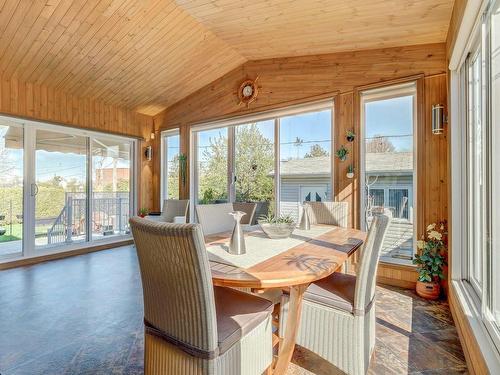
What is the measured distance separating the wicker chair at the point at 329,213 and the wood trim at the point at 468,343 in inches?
43.9

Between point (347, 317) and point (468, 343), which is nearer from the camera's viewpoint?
point (347, 317)

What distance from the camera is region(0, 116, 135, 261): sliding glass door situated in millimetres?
4172

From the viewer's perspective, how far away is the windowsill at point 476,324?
1402 mm

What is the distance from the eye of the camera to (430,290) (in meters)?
2.90

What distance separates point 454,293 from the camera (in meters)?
2.40

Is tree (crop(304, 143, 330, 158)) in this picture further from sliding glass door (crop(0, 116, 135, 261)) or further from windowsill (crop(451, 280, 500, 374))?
sliding glass door (crop(0, 116, 135, 261))

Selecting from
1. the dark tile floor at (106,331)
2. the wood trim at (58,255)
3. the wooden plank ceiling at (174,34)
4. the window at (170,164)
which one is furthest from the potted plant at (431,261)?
the wood trim at (58,255)

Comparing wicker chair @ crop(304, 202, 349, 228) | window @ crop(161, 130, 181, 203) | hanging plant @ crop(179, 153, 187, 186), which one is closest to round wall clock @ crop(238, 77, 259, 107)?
hanging plant @ crop(179, 153, 187, 186)

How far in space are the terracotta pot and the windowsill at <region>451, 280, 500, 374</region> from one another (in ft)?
1.17

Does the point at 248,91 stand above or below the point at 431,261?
above

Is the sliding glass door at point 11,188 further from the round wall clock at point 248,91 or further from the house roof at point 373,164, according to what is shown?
the house roof at point 373,164

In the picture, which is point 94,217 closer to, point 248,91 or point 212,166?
point 212,166

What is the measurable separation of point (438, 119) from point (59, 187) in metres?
5.51

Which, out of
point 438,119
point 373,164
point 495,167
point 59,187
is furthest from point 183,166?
point 495,167
